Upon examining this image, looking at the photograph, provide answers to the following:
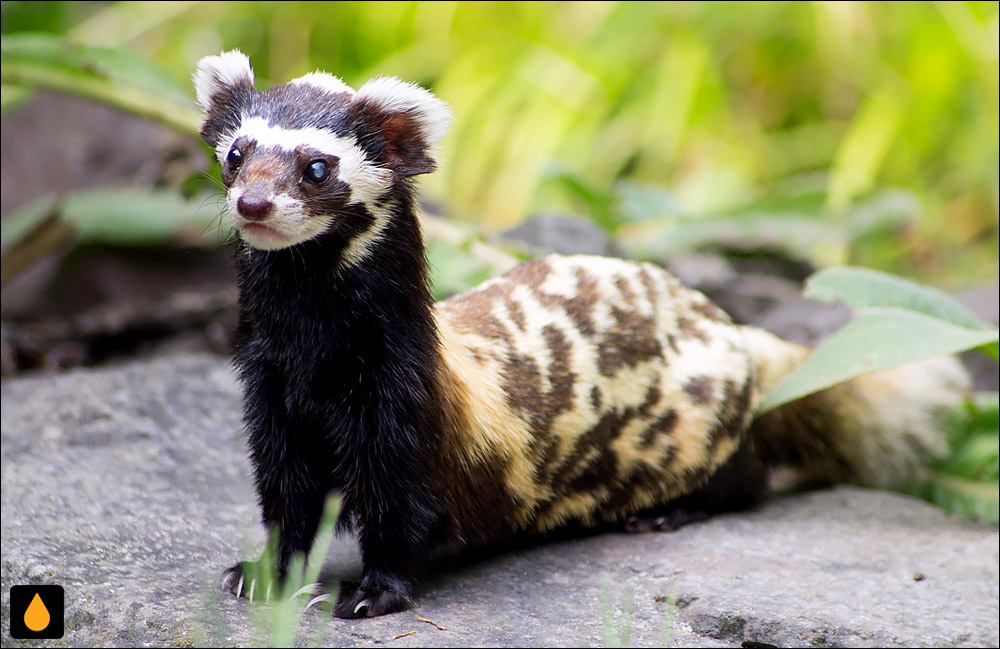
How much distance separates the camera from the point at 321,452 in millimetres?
2631

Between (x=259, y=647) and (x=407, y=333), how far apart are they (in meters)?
0.78

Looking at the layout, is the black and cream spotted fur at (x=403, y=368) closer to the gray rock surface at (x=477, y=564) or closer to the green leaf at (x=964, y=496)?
the gray rock surface at (x=477, y=564)

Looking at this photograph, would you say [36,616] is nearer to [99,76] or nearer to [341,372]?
A: [341,372]

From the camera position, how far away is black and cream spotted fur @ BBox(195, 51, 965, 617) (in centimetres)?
242

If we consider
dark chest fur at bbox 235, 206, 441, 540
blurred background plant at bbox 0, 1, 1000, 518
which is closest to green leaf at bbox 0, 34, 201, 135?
blurred background plant at bbox 0, 1, 1000, 518

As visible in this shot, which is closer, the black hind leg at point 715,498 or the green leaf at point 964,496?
the black hind leg at point 715,498

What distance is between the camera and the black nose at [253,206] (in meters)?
2.21

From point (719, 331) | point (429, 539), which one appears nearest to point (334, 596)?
point (429, 539)

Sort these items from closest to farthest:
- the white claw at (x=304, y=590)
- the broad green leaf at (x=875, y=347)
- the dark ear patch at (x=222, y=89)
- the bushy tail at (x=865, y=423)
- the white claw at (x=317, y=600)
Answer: the white claw at (x=304, y=590)
the white claw at (x=317, y=600)
the dark ear patch at (x=222, y=89)
the broad green leaf at (x=875, y=347)
the bushy tail at (x=865, y=423)

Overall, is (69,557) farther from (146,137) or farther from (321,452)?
(146,137)

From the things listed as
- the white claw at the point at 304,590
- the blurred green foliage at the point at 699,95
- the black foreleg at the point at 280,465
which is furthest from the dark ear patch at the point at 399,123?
the blurred green foliage at the point at 699,95

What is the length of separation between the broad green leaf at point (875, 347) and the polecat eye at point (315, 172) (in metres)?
1.59

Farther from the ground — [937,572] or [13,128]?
[937,572]

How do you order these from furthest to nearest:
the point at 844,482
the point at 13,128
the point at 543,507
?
the point at 13,128, the point at 844,482, the point at 543,507
